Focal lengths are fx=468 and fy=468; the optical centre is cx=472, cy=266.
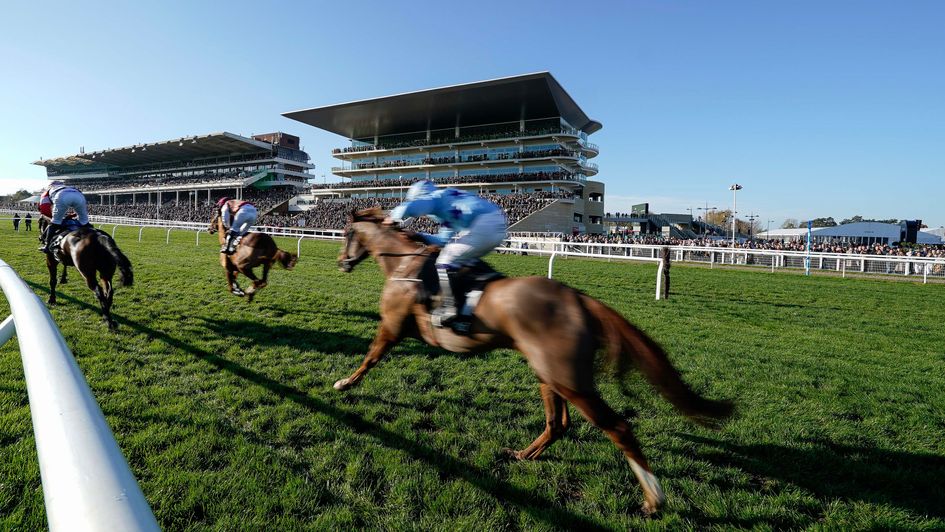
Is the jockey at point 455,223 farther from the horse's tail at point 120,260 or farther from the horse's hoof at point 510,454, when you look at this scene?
the horse's tail at point 120,260

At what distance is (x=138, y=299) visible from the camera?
23.4 feet

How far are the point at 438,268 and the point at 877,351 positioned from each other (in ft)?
18.6

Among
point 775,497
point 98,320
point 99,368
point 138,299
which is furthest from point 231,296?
point 775,497

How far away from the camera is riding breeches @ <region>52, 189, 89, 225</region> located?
6.29 m

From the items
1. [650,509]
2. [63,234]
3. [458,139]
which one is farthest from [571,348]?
[458,139]

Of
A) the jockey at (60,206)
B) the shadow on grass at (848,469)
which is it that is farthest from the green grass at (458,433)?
the jockey at (60,206)

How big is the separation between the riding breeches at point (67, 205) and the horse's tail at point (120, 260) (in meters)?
0.63

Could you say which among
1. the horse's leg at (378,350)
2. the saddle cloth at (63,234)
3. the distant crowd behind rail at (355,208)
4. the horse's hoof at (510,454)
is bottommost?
the horse's hoof at (510,454)

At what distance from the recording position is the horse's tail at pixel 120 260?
19.1ft

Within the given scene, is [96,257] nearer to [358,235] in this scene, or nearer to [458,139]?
[358,235]

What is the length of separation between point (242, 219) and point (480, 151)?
41.0m

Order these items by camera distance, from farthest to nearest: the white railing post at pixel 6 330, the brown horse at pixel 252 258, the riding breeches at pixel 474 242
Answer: the brown horse at pixel 252 258 → the riding breeches at pixel 474 242 → the white railing post at pixel 6 330

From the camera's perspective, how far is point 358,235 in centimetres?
412

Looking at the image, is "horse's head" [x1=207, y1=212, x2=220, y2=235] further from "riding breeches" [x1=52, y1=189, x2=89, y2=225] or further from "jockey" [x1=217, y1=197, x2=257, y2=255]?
"riding breeches" [x1=52, y1=189, x2=89, y2=225]
